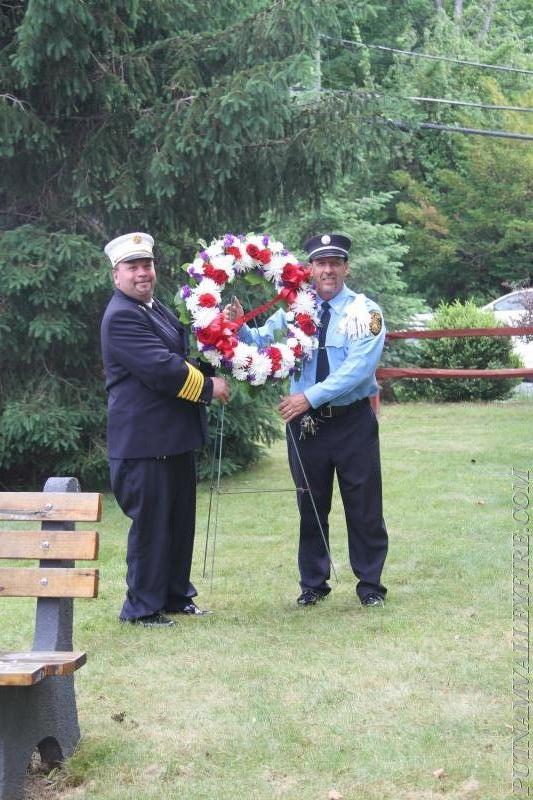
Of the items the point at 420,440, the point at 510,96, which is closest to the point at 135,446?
the point at 420,440

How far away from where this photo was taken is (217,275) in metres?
6.29

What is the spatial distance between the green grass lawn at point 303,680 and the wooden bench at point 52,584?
210mm

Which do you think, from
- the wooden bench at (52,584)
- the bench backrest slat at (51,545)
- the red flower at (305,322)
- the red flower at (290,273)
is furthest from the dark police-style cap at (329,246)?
the bench backrest slat at (51,545)

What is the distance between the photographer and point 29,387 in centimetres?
1012

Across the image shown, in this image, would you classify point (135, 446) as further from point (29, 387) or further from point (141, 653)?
point (29, 387)

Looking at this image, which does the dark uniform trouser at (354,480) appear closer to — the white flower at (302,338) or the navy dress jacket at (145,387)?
the white flower at (302,338)

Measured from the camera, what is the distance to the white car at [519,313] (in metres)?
18.3

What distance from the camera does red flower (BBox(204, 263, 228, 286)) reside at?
20.6ft

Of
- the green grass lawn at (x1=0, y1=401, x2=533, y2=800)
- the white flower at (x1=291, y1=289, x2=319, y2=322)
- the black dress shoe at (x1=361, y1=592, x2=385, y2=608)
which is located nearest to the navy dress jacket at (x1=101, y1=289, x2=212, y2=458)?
the white flower at (x1=291, y1=289, x2=319, y2=322)

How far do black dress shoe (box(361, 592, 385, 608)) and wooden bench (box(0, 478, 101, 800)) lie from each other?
243cm

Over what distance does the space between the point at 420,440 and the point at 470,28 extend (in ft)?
92.8

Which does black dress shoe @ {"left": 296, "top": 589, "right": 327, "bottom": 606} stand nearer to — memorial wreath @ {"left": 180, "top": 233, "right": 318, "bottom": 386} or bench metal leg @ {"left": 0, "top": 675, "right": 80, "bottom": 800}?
memorial wreath @ {"left": 180, "top": 233, "right": 318, "bottom": 386}

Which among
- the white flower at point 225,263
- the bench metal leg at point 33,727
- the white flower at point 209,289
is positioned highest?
the white flower at point 225,263

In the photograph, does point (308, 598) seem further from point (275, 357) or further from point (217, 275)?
point (217, 275)
